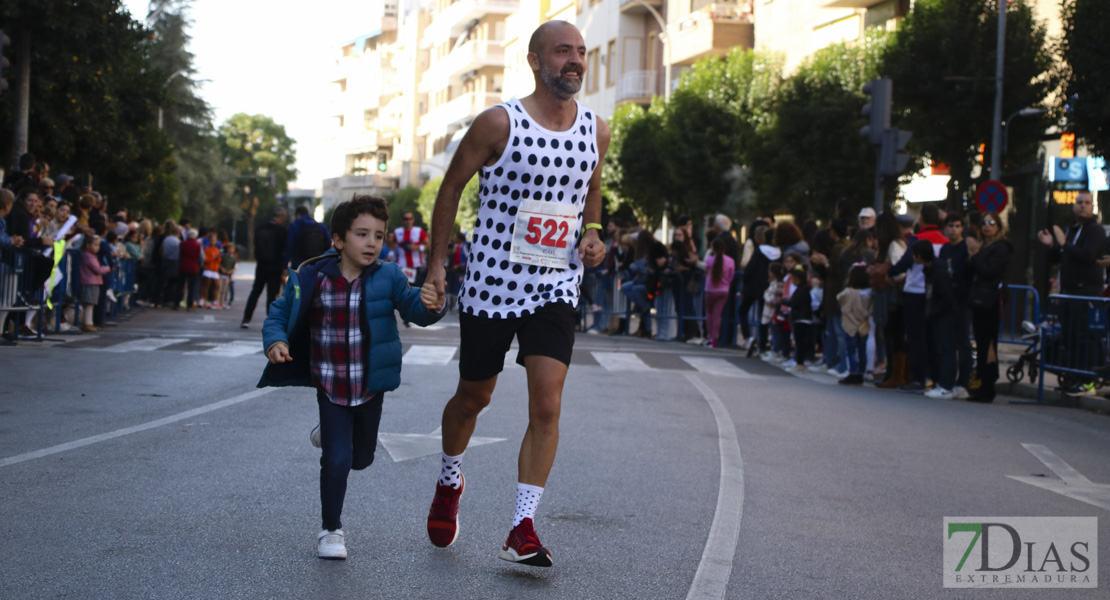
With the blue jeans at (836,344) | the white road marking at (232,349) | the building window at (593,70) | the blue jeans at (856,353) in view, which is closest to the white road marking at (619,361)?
the blue jeans at (836,344)

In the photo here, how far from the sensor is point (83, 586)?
470cm

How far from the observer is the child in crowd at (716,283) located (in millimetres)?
20562

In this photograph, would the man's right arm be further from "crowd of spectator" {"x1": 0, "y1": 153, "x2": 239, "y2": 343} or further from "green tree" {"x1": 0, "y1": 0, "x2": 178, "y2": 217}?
"green tree" {"x1": 0, "y1": 0, "x2": 178, "y2": 217}

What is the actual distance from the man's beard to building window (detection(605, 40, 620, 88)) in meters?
50.4

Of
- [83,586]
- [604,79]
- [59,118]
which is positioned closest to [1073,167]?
[59,118]

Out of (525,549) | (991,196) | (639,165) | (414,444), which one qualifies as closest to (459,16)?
(639,165)

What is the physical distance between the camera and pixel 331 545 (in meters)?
5.23

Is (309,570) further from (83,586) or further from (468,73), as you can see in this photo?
(468,73)

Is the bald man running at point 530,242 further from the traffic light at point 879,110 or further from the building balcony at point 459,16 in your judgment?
the building balcony at point 459,16

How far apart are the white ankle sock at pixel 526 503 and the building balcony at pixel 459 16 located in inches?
3024

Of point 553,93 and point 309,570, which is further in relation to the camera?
point 553,93

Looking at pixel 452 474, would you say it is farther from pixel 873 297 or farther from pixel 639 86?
pixel 639 86

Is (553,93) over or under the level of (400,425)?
over

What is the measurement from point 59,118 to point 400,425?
19.4 meters
